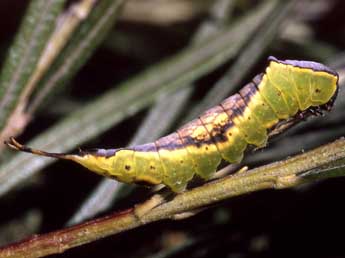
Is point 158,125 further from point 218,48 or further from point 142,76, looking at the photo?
point 218,48

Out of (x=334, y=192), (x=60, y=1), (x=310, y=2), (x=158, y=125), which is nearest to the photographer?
(x=60, y=1)

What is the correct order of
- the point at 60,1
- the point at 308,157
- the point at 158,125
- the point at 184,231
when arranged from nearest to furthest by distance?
the point at 308,157 < the point at 60,1 < the point at 158,125 < the point at 184,231

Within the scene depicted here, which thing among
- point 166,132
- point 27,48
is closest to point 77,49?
point 27,48

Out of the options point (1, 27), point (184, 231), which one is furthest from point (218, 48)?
point (1, 27)

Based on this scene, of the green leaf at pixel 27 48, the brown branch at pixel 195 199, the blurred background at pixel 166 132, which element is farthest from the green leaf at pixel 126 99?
the brown branch at pixel 195 199

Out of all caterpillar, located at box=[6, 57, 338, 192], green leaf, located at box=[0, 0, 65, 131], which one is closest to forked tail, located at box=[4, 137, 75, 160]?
caterpillar, located at box=[6, 57, 338, 192]

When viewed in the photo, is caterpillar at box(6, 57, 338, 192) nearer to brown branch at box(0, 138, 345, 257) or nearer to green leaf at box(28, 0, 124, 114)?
brown branch at box(0, 138, 345, 257)

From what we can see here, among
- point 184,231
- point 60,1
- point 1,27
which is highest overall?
point 1,27

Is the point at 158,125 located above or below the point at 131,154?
above
